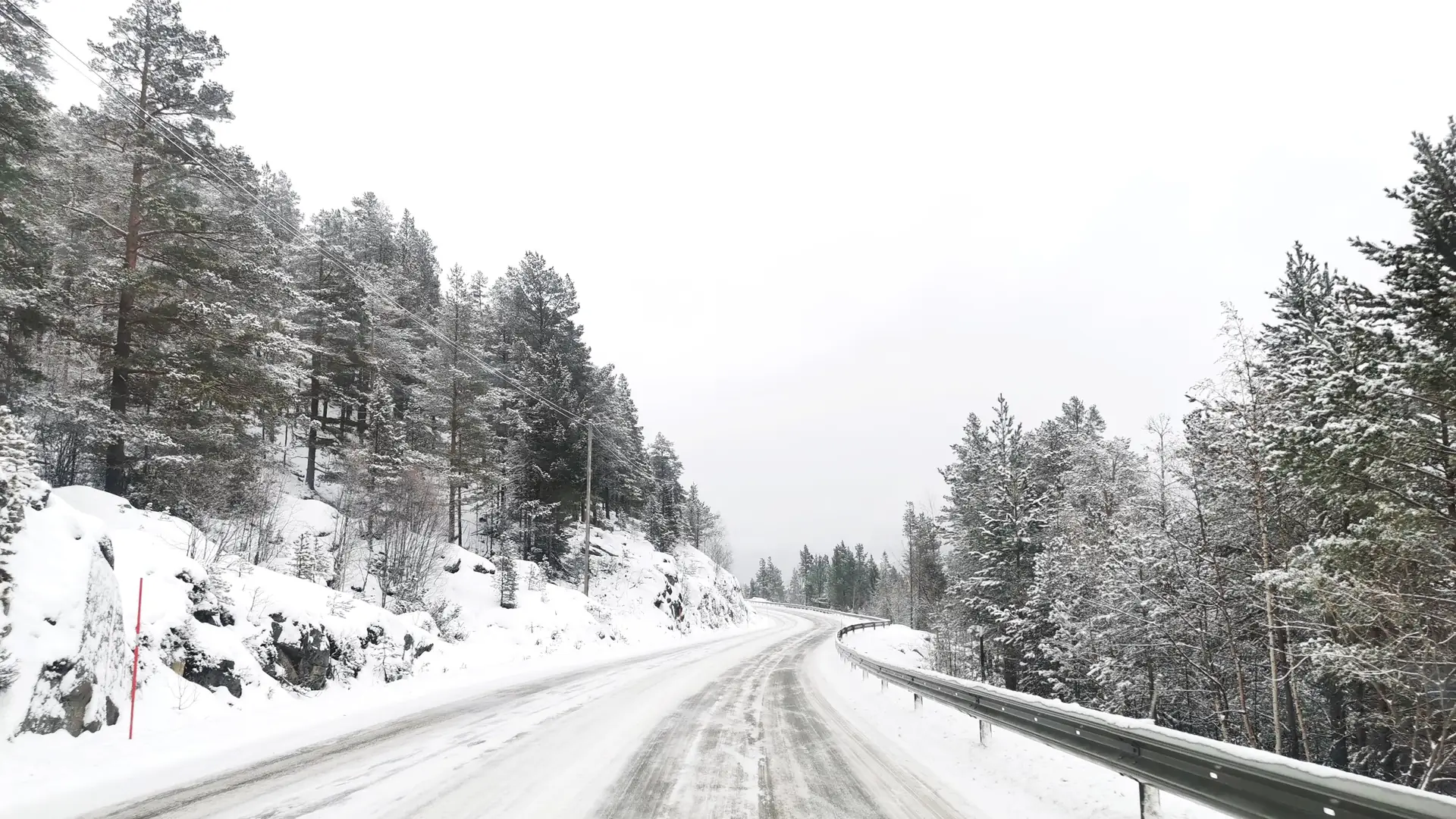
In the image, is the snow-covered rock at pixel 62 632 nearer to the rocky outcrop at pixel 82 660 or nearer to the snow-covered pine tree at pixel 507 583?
the rocky outcrop at pixel 82 660

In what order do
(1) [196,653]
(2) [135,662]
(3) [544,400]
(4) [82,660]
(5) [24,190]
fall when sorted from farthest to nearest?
1. (3) [544,400]
2. (5) [24,190]
3. (1) [196,653]
4. (2) [135,662]
5. (4) [82,660]

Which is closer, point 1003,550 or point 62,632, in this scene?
point 62,632

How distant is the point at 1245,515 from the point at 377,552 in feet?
81.6

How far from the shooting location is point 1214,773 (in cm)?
411

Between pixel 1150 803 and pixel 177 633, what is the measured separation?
1205 cm

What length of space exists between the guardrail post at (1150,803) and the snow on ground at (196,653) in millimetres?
8652

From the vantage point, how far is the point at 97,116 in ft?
50.8

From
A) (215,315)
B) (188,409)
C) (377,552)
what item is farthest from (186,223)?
(377,552)

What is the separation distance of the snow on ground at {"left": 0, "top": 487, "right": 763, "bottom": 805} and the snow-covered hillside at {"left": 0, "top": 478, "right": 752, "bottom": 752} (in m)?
0.02

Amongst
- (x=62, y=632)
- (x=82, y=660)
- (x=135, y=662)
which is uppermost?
(x=62, y=632)

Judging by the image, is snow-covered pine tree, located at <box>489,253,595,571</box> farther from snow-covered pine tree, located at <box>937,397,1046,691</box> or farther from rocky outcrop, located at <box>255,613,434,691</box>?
snow-covered pine tree, located at <box>937,397,1046,691</box>

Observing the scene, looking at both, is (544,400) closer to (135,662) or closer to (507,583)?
(507,583)

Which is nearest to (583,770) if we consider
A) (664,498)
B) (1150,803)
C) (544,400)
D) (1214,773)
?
(1150,803)

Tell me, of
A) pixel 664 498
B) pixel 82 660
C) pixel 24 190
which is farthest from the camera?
pixel 664 498
